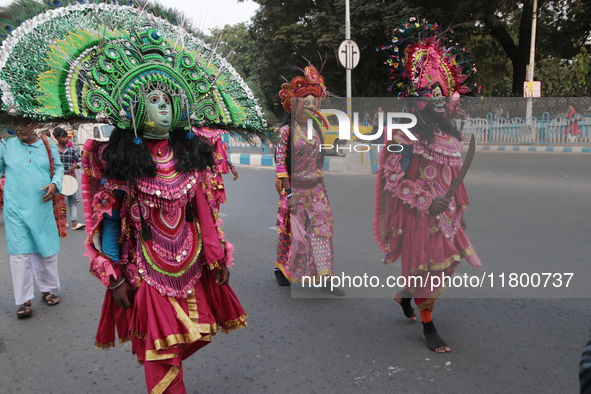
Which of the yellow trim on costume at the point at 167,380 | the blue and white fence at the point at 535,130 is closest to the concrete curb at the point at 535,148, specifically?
the blue and white fence at the point at 535,130

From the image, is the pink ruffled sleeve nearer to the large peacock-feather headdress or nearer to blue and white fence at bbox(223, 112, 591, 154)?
the large peacock-feather headdress

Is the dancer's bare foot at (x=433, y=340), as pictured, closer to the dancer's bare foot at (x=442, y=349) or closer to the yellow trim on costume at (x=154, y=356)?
the dancer's bare foot at (x=442, y=349)

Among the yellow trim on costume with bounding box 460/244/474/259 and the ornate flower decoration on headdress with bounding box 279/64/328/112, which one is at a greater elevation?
the ornate flower decoration on headdress with bounding box 279/64/328/112

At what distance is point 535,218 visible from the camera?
6.84m

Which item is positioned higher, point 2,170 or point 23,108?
point 23,108

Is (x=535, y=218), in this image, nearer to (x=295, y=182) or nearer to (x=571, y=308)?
(x=571, y=308)

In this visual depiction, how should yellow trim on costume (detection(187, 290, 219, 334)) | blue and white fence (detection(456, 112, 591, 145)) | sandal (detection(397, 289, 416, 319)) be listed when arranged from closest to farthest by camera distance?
yellow trim on costume (detection(187, 290, 219, 334)) → sandal (detection(397, 289, 416, 319)) → blue and white fence (detection(456, 112, 591, 145))

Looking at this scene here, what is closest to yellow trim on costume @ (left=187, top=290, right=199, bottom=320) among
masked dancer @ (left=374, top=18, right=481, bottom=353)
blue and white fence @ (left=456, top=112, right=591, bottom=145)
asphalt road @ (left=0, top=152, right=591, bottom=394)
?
asphalt road @ (left=0, top=152, right=591, bottom=394)

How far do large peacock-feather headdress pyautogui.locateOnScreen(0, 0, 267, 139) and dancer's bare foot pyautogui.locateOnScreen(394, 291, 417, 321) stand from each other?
209 centimetres

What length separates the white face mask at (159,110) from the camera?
7.85 ft

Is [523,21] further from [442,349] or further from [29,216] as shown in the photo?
[29,216]

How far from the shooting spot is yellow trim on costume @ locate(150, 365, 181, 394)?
233 centimetres

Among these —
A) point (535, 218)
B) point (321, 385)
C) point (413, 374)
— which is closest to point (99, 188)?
point (321, 385)

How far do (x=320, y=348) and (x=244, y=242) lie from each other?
3215 millimetres
